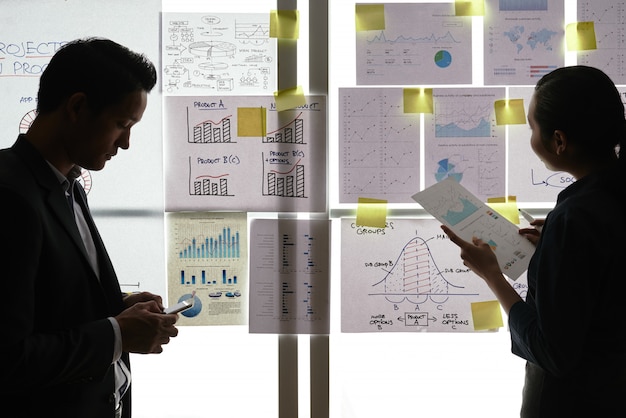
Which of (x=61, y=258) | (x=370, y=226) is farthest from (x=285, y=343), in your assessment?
(x=61, y=258)

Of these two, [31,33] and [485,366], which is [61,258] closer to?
[31,33]

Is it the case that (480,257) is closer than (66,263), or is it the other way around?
(66,263)

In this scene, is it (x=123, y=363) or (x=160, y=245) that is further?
(x=160, y=245)

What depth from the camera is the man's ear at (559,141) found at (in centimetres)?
128

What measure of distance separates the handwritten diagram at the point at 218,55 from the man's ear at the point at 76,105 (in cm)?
86

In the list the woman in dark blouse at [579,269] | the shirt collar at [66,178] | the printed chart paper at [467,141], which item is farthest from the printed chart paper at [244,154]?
the woman in dark blouse at [579,269]

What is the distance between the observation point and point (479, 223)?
1.61m

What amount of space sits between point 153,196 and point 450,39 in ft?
3.75

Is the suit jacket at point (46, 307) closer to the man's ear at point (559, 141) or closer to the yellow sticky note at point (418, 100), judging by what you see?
the man's ear at point (559, 141)

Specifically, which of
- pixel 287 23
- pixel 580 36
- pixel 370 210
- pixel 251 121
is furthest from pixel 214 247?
pixel 580 36

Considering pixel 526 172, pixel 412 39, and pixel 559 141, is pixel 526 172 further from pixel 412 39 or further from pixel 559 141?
pixel 559 141

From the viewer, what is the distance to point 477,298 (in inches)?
78.4

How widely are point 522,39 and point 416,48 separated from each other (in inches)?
14.3

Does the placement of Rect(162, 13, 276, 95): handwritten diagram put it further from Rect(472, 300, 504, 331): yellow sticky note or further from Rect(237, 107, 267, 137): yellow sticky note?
Rect(472, 300, 504, 331): yellow sticky note
